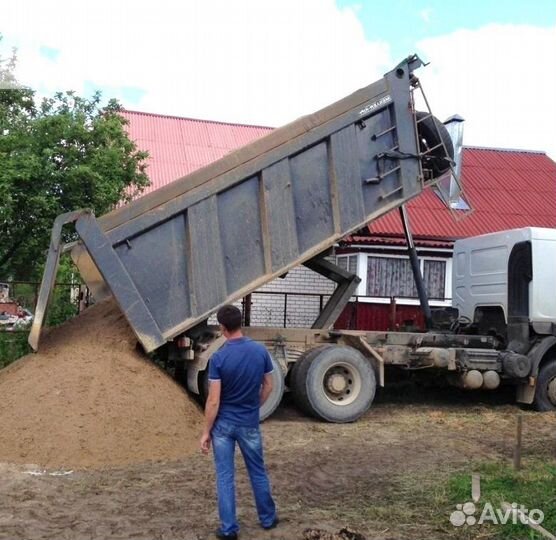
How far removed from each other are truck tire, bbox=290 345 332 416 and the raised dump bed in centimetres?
124

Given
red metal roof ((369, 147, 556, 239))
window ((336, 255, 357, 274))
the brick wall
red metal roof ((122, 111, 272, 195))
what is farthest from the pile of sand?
red metal roof ((122, 111, 272, 195))

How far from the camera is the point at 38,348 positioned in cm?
815

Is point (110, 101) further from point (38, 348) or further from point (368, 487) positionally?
point (368, 487)

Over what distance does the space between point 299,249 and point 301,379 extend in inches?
65.9

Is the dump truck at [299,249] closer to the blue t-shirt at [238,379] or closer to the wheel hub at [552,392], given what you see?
the wheel hub at [552,392]

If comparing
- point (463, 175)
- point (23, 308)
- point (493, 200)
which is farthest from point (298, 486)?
point (463, 175)

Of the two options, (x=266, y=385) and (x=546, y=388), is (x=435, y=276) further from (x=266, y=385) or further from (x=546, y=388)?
(x=266, y=385)

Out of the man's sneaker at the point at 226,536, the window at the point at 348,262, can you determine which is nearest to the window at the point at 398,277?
the window at the point at 348,262

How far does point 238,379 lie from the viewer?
4.99m

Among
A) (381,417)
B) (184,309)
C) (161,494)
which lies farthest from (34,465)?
(381,417)

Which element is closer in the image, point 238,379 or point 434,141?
point 238,379

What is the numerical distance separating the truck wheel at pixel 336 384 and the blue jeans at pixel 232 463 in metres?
4.02

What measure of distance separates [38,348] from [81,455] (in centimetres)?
176

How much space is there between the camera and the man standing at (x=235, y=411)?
4.96 meters
